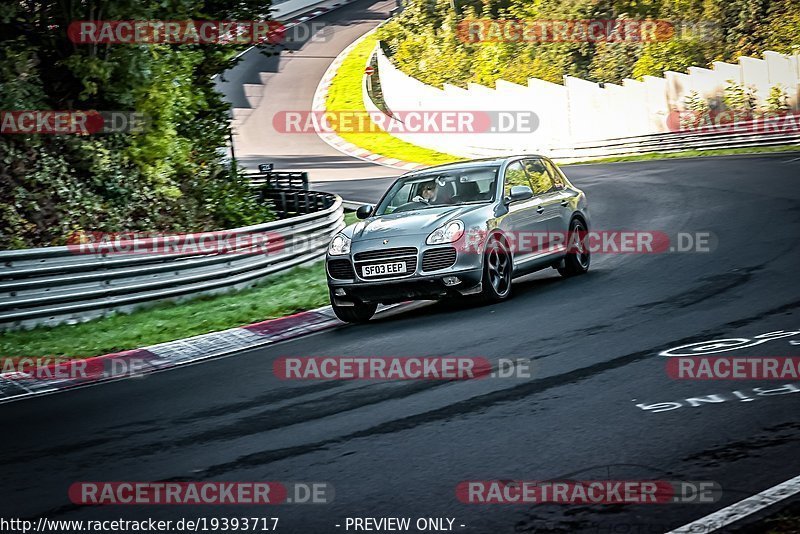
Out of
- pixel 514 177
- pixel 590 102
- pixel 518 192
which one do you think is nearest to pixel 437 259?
pixel 518 192

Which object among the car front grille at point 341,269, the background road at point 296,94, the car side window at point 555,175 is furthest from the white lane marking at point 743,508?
the background road at point 296,94

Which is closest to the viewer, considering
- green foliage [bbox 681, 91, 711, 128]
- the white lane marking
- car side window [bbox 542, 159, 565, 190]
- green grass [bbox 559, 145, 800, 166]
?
the white lane marking

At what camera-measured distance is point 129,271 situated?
1377 centimetres

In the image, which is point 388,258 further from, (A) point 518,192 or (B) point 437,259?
(A) point 518,192

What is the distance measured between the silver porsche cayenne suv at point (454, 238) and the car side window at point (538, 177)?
0.06ft

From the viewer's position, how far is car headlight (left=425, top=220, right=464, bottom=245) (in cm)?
1141

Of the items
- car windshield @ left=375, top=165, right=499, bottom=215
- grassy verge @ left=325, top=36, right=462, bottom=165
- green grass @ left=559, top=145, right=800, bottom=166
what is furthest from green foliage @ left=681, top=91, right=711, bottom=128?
car windshield @ left=375, top=165, right=499, bottom=215

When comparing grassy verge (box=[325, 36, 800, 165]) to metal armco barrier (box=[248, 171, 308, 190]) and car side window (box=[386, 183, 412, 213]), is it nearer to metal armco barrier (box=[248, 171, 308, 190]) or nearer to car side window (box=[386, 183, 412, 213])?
metal armco barrier (box=[248, 171, 308, 190])

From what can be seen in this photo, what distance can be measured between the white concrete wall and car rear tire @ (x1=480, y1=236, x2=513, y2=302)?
23.5 metres

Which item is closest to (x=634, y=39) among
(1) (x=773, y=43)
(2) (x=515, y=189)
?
(1) (x=773, y=43)

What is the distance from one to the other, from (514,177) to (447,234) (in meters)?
1.90

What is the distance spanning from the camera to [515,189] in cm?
1213

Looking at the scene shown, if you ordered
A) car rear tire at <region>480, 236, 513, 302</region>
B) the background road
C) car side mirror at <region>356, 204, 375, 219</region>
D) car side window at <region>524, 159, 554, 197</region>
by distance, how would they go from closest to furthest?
Result: 1. car rear tire at <region>480, 236, 513, 302</region>
2. car side mirror at <region>356, 204, 375, 219</region>
3. car side window at <region>524, 159, 554, 197</region>
4. the background road

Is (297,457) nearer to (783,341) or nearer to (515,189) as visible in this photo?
(783,341)
